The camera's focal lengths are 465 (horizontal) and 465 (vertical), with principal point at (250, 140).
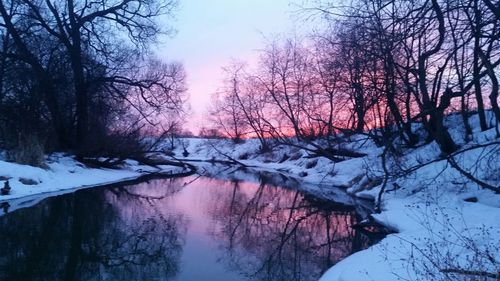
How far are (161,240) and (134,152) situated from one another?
670 inches

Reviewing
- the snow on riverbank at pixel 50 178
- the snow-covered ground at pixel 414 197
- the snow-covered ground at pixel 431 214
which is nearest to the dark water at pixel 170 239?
the snow on riverbank at pixel 50 178

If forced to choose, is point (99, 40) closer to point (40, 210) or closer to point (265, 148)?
point (40, 210)

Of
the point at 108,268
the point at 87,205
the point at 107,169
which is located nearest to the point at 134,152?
the point at 107,169

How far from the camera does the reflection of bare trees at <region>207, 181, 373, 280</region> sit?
948 centimetres

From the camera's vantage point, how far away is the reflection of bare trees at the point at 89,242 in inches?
328

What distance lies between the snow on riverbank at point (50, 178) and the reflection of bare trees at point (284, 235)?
5.79 metres

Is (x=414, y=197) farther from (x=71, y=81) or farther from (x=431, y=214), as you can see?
(x=71, y=81)

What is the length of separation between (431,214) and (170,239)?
649cm

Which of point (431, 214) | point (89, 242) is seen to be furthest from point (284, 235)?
point (89, 242)

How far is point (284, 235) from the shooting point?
12711 mm

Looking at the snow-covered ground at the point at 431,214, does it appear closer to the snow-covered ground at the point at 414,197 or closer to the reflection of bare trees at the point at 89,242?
the snow-covered ground at the point at 414,197

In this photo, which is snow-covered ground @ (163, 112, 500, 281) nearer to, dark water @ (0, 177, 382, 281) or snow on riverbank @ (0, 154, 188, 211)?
dark water @ (0, 177, 382, 281)

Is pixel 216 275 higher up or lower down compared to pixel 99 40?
lower down

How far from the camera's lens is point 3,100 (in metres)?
25.5
